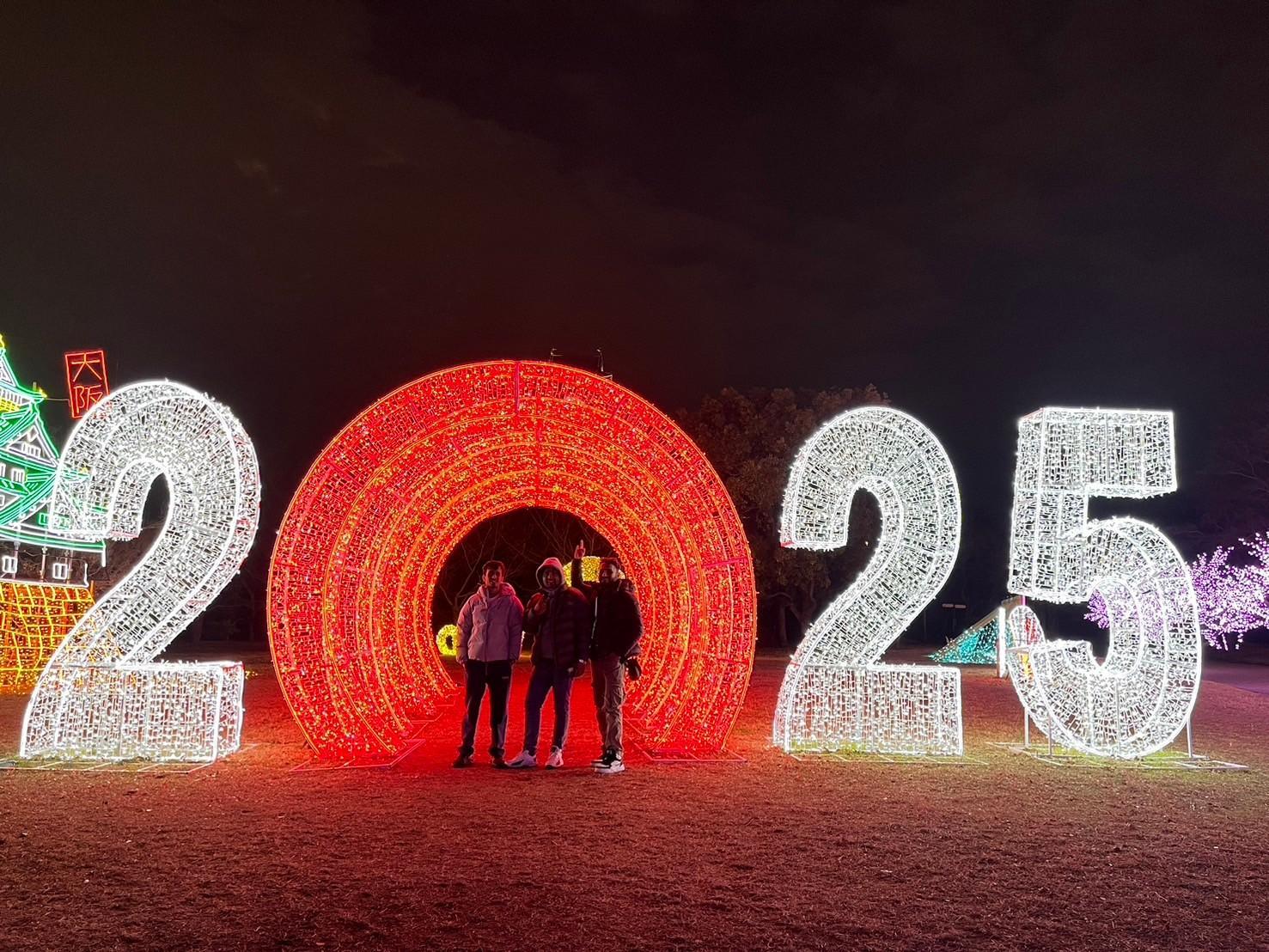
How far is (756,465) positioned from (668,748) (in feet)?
56.7

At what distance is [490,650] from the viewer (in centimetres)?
822

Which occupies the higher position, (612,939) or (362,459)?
(362,459)

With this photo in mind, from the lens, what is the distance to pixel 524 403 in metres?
8.83

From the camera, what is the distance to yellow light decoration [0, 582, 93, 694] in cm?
1482

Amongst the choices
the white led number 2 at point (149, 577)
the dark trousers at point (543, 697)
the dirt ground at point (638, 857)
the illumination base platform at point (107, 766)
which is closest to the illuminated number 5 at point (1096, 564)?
the dirt ground at point (638, 857)

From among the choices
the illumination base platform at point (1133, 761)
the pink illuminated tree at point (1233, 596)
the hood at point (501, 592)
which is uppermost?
the pink illuminated tree at point (1233, 596)

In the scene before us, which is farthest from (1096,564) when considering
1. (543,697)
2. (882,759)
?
(543,697)

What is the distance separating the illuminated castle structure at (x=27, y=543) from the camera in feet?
49.4

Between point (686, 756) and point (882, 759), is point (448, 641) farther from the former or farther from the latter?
point (882, 759)

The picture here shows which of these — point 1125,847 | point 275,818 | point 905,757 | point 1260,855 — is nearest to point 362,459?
point 275,818

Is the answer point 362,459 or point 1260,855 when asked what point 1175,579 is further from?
point 362,459

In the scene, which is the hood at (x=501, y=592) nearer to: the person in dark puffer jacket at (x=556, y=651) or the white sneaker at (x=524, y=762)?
the person in dark puffer jacket at (x=556, y=651)

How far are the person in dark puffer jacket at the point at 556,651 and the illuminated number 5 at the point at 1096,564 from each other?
4354mm

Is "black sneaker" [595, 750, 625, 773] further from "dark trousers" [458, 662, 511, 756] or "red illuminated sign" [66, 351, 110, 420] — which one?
"red illuminated sign" [66, 351, 110, 420]
